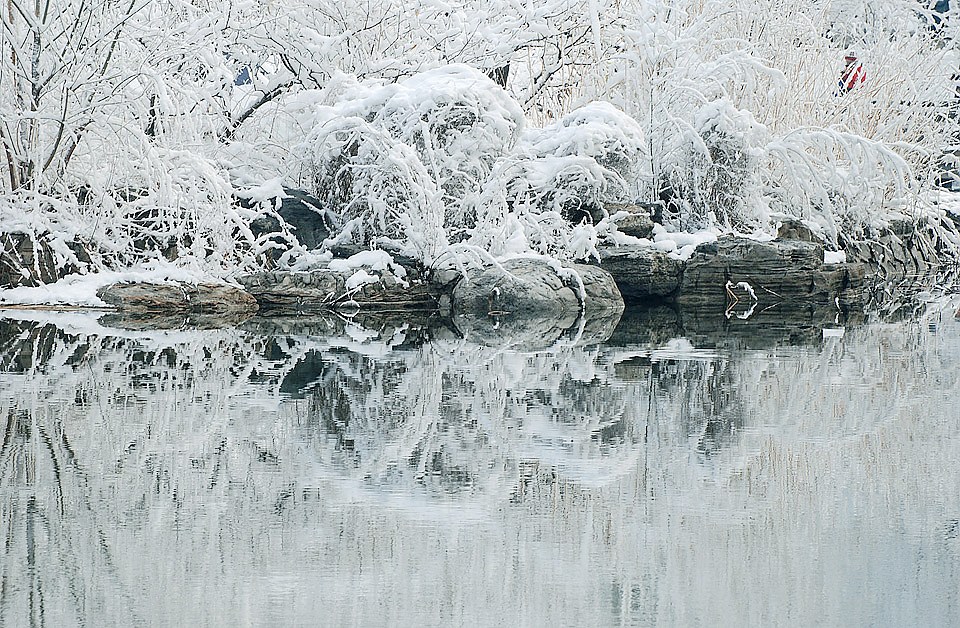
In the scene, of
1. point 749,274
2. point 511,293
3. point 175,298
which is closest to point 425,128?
point 511,293

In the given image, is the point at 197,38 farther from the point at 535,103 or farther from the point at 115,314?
the point at 535,103

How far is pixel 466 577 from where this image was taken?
12.2 feet

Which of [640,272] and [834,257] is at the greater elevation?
[834,257]

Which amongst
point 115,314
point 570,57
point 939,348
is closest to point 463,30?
point 570,57

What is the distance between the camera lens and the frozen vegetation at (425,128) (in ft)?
47.5

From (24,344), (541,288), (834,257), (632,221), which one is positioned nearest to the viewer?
(24,344)

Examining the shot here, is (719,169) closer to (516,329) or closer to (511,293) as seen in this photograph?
Result: (511,293)

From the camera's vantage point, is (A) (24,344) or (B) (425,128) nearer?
(A) (24,344)

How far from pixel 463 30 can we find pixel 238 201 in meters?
4.12

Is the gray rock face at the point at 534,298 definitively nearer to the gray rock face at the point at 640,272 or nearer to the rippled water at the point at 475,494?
the gray rock face at the point at 640,272

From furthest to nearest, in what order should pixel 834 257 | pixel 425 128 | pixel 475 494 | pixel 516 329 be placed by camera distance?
pixel 834 257, pixel 425 128, pixel 516 329, pixel 475 494

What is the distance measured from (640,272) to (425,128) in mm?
3172

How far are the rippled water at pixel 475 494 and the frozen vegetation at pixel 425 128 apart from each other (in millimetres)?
5922

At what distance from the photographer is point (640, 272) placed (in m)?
16.5
